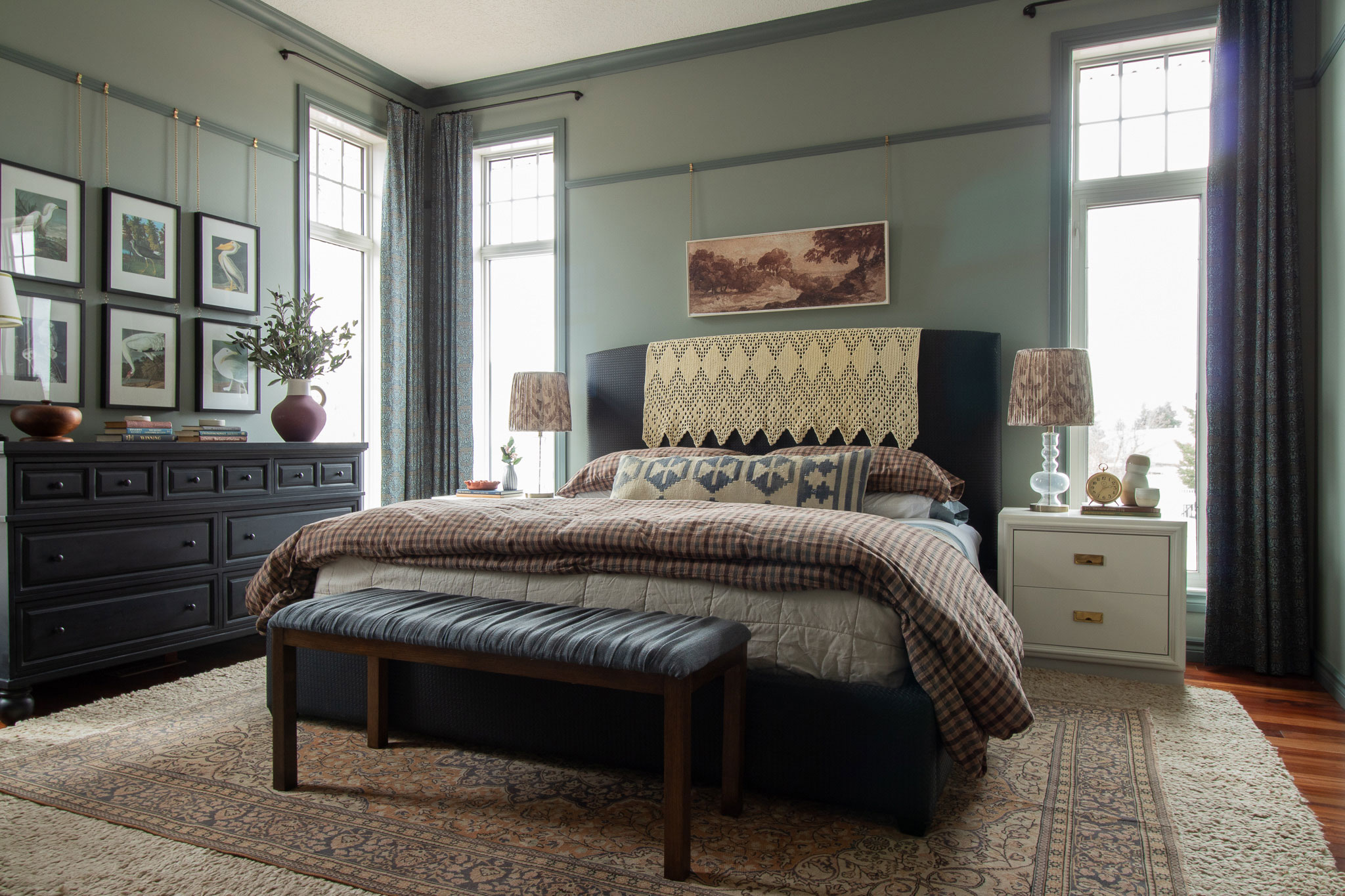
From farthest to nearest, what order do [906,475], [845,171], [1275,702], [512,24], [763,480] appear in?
[512,24] < [845,171] < [906,475] < [763,480] < [1275,702]

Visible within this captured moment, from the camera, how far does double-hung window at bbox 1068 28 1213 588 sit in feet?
11.7

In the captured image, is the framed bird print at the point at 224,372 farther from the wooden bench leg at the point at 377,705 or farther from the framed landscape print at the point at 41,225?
the wooden bench leg at the point at 377,705

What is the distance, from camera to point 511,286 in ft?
16.2

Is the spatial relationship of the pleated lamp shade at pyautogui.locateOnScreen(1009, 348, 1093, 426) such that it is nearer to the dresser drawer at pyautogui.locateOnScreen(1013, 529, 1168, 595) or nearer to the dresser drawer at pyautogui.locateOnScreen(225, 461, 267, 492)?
the dresser drawer at pyautogui.locateOnScreen(1013, 529, 1168, 595)

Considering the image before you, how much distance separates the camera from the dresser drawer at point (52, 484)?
2.65 m

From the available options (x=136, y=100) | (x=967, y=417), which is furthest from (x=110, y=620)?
(x=967, y=417)

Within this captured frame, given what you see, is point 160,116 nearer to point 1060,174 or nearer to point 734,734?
point 734,734

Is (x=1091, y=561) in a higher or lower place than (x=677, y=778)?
higher

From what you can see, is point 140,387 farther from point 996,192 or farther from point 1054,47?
point 1054,47

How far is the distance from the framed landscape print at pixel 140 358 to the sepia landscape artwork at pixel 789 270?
7.77ft

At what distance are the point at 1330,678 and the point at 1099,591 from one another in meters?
0.81

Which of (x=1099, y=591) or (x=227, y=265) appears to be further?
(x=227, y=265)

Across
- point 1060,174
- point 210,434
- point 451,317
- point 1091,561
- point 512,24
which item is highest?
point 512,24

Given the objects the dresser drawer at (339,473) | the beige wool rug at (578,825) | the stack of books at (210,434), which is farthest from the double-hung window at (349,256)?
the beige wool rug at (578,825)
